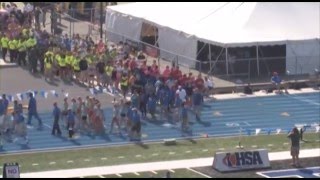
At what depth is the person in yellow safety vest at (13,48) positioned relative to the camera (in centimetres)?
4306

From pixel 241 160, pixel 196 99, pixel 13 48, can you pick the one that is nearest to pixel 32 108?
pixel 196 99

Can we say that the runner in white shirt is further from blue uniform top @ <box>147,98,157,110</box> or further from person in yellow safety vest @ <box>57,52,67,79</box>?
person in yellow safety vest @ <box>57,52,67,79</box>

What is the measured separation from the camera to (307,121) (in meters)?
38.7

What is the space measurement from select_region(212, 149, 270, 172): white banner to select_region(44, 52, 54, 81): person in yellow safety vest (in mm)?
10376

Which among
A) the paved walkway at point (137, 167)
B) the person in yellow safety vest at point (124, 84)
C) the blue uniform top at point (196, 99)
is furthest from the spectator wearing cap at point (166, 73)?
the paved walkway at point (137, 167)

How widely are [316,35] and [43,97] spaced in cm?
1038

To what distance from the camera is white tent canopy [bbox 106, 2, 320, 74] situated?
43750 mm

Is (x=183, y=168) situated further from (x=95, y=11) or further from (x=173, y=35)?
(x=95, y=11)

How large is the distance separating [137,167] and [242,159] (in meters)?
2.68

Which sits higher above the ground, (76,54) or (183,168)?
(76,54)

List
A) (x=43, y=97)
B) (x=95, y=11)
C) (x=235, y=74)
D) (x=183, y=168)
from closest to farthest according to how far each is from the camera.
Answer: (x=183, y=168) → (x=43, y=97) → (x=235, y=74) → (x=95, y=11)

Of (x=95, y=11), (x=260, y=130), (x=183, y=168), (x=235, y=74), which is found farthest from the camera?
(x=95, y=11)

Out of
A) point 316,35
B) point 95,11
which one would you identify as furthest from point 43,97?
point 95,11

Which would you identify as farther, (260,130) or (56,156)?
(260,130)
